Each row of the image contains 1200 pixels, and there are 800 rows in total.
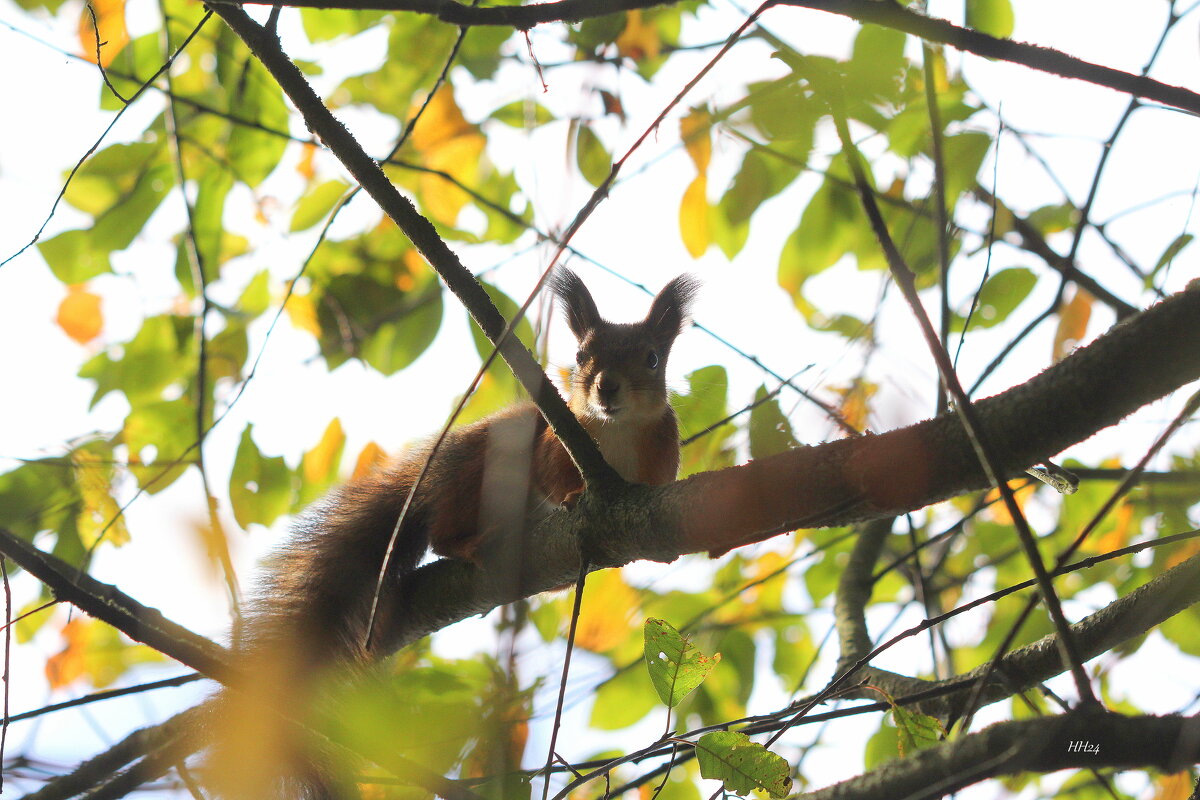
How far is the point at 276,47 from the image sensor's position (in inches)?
74.1

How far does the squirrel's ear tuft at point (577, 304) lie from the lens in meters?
4.03

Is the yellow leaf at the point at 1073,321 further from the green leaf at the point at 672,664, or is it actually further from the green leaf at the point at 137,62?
the green leaf at the point at 137,62

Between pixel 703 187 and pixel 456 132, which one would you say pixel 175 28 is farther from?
pixel 703 187

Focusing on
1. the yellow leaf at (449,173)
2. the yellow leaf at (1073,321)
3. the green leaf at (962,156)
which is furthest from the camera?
the yellow leaf at (449,173)

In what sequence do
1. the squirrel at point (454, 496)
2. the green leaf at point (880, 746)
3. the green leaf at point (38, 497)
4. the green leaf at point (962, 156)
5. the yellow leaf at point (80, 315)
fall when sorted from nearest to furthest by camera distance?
1. the green leaf at point (962, 156)
2. the green leaf at point (880, 746)
3. the green leaf at point (38, 497)
4. the squirrel at point (454, 496)
5. the yellow leaf at point (80, 315)

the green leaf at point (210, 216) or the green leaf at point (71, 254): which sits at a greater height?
the green leaf at point (210, 216)

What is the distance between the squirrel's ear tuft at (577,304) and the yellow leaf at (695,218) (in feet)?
3.15

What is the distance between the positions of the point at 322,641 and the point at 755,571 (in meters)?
2.06

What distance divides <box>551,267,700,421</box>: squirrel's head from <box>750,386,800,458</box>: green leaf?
112cm

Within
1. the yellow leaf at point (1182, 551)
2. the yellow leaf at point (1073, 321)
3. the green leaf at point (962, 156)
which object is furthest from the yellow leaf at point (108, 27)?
the yellow leaf at point (1182, 551)

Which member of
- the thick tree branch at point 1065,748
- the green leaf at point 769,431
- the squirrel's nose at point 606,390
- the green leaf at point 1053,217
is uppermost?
the squirrel's nose at point 606,390

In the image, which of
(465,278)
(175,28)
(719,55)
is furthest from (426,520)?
(719,55)

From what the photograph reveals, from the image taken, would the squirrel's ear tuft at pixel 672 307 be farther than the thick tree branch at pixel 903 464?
Yes

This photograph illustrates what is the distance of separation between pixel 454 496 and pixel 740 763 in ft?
6.65
